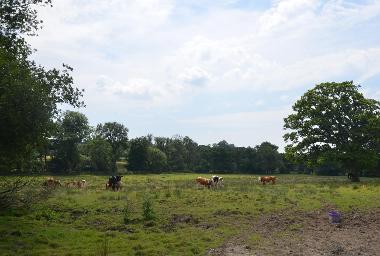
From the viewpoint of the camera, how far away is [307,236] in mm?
16688

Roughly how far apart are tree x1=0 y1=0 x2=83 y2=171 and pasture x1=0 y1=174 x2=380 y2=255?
3.32 m

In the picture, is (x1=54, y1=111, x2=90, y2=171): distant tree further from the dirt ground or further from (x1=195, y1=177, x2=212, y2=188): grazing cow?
the dirt ground

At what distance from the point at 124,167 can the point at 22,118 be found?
9953 centimetres

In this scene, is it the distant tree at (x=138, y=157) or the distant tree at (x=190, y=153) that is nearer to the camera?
the distant tree at (x=138, y=157)

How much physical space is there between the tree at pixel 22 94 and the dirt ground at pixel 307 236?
9.37 metres

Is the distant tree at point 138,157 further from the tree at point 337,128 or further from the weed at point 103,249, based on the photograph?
the weed at point 103,249

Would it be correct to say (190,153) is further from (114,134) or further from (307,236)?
(307,236)

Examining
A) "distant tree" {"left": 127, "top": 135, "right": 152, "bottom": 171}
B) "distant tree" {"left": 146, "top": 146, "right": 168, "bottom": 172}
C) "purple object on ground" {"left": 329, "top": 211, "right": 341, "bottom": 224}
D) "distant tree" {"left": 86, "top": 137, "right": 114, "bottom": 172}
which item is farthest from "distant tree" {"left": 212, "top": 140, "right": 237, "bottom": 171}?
"purple object on ground" {"left": 329, "top": 211, "right": 341, "bottom": 224}

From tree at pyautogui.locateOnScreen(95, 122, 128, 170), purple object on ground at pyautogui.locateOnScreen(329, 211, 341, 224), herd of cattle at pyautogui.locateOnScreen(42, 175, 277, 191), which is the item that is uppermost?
tree at pyautogui.locateOnScreen(95, 122, 128, 170)

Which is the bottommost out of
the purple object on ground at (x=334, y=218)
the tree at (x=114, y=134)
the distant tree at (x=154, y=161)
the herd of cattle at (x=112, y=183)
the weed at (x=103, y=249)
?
the weed at (x=103, y=249)

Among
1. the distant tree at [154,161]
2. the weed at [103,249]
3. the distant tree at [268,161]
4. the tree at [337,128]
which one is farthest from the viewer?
the distant tree at [268,161]

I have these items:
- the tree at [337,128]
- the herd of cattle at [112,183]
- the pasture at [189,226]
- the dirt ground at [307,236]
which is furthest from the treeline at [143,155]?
the dirt ground at [307,236]

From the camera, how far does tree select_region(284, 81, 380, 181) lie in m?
44.9

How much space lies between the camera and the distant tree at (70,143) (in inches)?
3506
